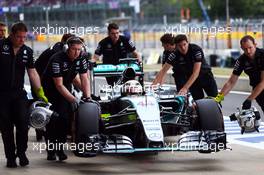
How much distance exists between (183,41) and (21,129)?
3200 millimetres

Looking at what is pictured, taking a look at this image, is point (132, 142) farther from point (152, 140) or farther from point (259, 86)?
point (259, 86)

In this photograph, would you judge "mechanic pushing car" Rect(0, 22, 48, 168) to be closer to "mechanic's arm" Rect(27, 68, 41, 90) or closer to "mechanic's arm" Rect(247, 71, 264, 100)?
"mechanic's arm" Rect(27, 68, 41, 90)

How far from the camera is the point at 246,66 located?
1108cm

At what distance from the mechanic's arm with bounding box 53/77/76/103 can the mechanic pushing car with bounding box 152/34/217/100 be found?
2052 mm

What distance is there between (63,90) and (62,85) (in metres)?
0.11

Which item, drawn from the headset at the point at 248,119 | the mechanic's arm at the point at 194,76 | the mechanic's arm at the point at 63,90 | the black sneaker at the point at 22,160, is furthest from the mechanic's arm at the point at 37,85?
the headset at the point at 248,119

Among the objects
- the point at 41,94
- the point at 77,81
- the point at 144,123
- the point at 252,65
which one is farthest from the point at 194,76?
the point at 41,94

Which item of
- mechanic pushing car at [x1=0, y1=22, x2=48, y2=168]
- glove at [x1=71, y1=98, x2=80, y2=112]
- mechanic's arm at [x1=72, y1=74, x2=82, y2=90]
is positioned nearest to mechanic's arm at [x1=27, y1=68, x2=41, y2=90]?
mechanic pushing car at [x1=0, y1=22, x2=48, y2=168]

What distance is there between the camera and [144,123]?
10.3 meters

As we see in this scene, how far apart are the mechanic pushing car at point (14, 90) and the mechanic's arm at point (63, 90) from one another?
0.30 meters

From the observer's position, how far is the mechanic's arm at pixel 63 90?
35.4 ft

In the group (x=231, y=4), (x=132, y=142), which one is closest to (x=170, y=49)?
(x=132, y=142)

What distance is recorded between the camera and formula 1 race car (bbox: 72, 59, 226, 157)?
10.1m

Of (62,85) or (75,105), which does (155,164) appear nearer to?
(75,105)
